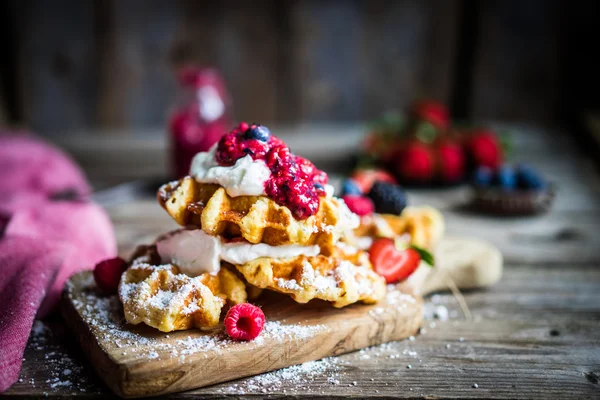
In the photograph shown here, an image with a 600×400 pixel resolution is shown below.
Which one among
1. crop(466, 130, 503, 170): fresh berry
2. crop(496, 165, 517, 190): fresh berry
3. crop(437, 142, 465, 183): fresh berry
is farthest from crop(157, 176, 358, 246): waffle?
crop(466, 130, 503, 170): fresh berry

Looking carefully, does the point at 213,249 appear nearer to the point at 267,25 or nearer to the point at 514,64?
the point at 267,25

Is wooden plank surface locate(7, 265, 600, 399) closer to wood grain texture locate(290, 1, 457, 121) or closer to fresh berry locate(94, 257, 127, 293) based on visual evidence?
fresh berry locate(94, 257, 127, 293)

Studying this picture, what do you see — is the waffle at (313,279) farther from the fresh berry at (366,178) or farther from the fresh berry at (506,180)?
the fresh berry at (506,180)

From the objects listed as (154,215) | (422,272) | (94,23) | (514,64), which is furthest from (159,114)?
(422,272)

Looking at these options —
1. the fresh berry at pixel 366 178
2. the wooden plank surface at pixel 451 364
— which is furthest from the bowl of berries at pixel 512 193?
the wooden plank surface at pixel 451 364

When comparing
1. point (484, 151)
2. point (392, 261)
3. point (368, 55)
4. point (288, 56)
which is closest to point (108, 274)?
point (392, 261)

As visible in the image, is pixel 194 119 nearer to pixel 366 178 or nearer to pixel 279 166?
pixel 366 178
